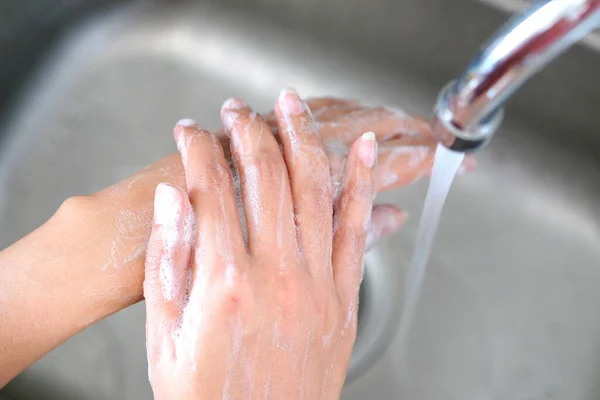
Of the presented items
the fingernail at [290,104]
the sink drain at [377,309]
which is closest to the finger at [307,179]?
the fingernail at [290,104]

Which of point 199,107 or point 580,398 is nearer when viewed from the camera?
point 580,398

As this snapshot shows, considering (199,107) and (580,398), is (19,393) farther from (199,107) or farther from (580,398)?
(580,398)

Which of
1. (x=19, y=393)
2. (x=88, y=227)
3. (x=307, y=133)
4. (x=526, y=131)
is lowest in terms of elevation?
(x=19, y=393)

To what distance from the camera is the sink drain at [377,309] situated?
743mm

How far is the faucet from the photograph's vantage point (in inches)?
14.7

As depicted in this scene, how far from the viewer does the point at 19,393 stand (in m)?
0.72

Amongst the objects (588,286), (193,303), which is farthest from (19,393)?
(588,286)

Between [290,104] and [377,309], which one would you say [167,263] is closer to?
[290,104]

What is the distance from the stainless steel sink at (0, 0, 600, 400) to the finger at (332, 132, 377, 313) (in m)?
0.25

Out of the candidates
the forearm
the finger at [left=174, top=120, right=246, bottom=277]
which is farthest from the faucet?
the forearm

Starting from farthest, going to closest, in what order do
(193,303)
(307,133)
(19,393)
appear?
(19,393)
(307,133)
(193,303)

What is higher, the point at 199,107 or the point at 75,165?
the point at 199,107

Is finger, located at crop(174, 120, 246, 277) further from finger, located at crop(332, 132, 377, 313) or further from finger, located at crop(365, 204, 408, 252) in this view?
finger, located at crop(365, 204, 408, 252)

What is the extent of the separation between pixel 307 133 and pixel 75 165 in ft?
1.48
